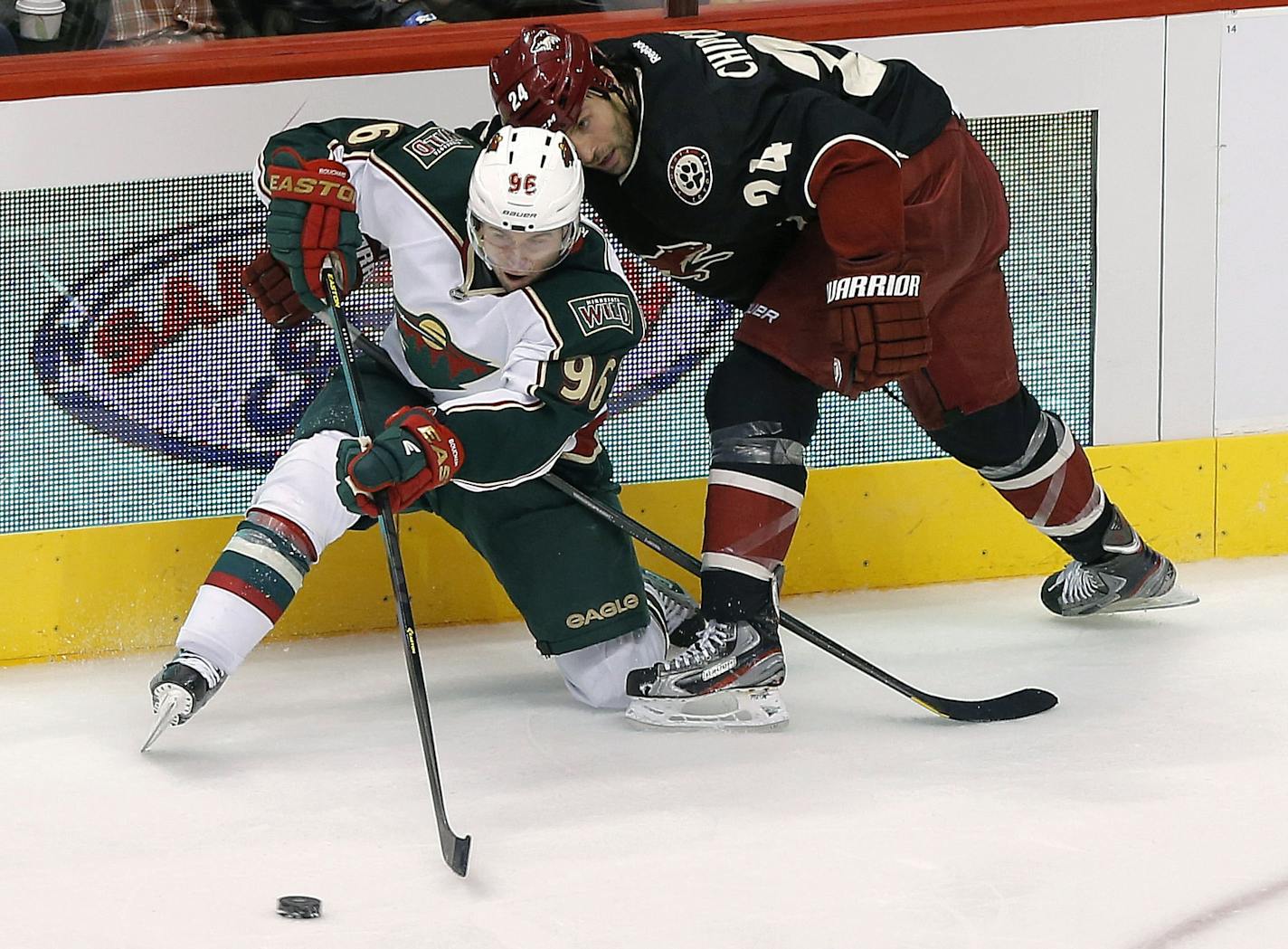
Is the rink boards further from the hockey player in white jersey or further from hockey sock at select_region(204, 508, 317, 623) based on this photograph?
hockey sock at select_region(204, 508, 317, 623)

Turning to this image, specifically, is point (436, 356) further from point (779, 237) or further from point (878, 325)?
point (878, 325)

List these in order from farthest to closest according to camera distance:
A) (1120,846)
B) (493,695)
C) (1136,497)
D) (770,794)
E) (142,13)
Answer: (1136,497) → (142,13) → (493,695) → (770,794) → (1120,846)

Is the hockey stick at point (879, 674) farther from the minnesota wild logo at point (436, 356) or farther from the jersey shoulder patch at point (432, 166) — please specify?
the jersey shoulder patch at point (432, 166)

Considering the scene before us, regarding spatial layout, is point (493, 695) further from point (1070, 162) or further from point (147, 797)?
point (1070, 162)

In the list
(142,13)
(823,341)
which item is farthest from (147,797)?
(142,13)

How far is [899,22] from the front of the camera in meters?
3.06

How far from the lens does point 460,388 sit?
8.66ft

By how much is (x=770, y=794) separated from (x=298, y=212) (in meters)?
1.05

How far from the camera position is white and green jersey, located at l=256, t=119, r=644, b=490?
7.94ft

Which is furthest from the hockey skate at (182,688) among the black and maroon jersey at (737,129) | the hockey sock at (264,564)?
the black and maroon jersey at (737,129)

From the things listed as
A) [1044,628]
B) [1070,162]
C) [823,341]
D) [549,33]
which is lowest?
[1044,628]

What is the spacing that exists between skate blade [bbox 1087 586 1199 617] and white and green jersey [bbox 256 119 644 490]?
0.99m

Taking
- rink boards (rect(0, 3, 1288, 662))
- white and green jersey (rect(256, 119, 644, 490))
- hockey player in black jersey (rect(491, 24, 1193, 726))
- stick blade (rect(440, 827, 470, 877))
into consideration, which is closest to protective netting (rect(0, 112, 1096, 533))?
rink boards (rect(0, 3, 1288, 662))

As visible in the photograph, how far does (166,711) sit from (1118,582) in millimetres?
1584
